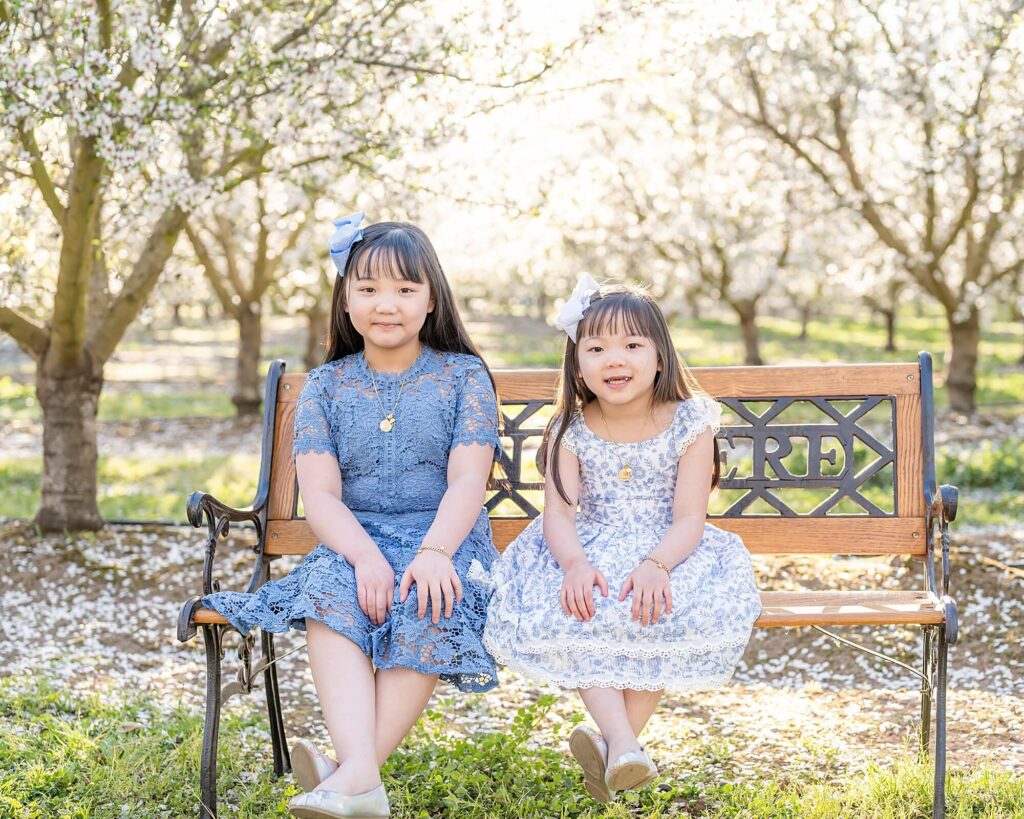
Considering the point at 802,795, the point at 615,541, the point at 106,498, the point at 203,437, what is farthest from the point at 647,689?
the point at 203,437

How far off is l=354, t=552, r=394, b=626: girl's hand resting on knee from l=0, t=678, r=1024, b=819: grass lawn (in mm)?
634

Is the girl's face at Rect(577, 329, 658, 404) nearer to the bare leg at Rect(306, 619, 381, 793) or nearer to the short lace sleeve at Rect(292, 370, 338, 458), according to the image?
the short lace sleeve at Rect(292, 370, 338, 458)

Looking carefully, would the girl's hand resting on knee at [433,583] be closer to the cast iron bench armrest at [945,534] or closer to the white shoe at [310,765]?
the white shoe at [310,765]

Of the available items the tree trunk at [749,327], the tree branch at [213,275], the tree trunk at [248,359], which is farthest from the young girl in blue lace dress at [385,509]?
the tree trunk at [749,327]

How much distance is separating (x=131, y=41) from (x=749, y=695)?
3656mm

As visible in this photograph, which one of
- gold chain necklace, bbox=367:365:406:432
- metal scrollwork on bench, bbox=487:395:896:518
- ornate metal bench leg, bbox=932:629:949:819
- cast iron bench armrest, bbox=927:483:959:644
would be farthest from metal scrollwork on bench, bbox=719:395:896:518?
gold chain necklace, bbox=367:365:406:432

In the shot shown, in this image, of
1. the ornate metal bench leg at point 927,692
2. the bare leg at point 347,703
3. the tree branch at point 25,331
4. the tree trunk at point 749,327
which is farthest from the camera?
the tree trunk at point 749,327

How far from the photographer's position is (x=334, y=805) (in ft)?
8.02

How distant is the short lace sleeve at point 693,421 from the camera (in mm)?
3207

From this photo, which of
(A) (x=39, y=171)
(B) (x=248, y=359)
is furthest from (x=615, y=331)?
(B) (x=248, y=359)

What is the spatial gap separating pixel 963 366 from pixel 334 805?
1187 cm

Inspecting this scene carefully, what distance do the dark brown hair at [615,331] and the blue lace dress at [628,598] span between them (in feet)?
0.18

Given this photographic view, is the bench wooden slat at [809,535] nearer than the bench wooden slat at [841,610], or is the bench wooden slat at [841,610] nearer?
the bench wooden slat at [841,610]

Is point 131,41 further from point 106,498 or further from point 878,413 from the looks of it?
point 878,413
